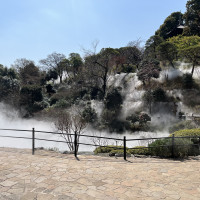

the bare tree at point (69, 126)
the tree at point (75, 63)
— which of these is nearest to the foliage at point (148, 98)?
the bare tree at point (69, 126)

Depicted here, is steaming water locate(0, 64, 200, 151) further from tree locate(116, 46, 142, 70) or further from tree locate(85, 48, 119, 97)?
tree locate(116, 46, 142, 70)

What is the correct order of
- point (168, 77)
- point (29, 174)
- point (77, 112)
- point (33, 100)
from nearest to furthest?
point (29, 174) → point (77, 112) → point (168, 77) → point (33, 100)

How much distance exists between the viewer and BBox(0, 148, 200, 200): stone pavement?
3.83 meters

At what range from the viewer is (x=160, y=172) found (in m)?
5.08

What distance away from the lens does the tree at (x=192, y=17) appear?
2712cm

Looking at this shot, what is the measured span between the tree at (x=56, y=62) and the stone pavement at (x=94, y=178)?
27.4 metres

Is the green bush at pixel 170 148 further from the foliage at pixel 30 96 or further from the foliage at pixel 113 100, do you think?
the foliage at pixel 30 96

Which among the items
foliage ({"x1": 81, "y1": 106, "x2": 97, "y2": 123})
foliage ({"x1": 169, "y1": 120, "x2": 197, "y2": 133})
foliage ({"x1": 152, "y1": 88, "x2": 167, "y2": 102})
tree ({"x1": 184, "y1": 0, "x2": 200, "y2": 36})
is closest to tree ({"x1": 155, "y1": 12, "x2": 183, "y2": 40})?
tree ({"x1": 184, "y1": 0, "x2": 200, "y2": 36})

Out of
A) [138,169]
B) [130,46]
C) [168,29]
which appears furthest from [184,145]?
[168,29]

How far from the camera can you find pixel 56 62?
3281 centimetres

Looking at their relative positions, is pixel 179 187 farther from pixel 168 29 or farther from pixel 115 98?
pixel 168 29

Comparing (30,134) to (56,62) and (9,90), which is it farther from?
(56,62)

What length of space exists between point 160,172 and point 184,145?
7.40ft

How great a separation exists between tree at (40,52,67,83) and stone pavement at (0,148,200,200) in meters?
27.4
